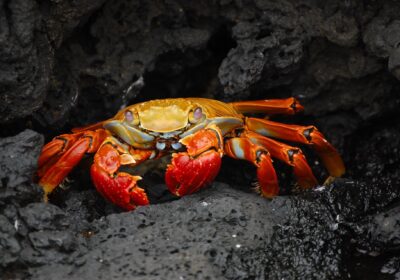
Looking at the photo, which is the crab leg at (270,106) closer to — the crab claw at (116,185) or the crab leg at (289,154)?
the crab leg at (289,154)

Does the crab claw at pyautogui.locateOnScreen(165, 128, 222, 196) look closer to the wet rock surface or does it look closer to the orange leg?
the wet rock surface

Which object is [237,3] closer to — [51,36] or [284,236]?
[51,36]

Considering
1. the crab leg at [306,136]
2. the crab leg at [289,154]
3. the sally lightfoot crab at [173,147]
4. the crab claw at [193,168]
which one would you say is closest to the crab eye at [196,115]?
the sally lightfoot crab at [173,147]

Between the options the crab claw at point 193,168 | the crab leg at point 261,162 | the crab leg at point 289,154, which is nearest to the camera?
the crab claw at point 193,168

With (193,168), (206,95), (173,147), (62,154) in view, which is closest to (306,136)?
(173,147)

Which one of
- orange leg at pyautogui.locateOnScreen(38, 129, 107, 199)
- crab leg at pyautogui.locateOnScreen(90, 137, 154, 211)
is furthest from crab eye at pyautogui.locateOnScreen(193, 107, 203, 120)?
orange leg at pyautogui.locateOnScreen(38, 129, 107, 199)

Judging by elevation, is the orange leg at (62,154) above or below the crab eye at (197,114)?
below

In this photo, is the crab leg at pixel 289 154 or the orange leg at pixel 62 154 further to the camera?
the crab leg at pixel 289 154

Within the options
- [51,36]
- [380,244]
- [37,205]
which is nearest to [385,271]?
[380,244]
